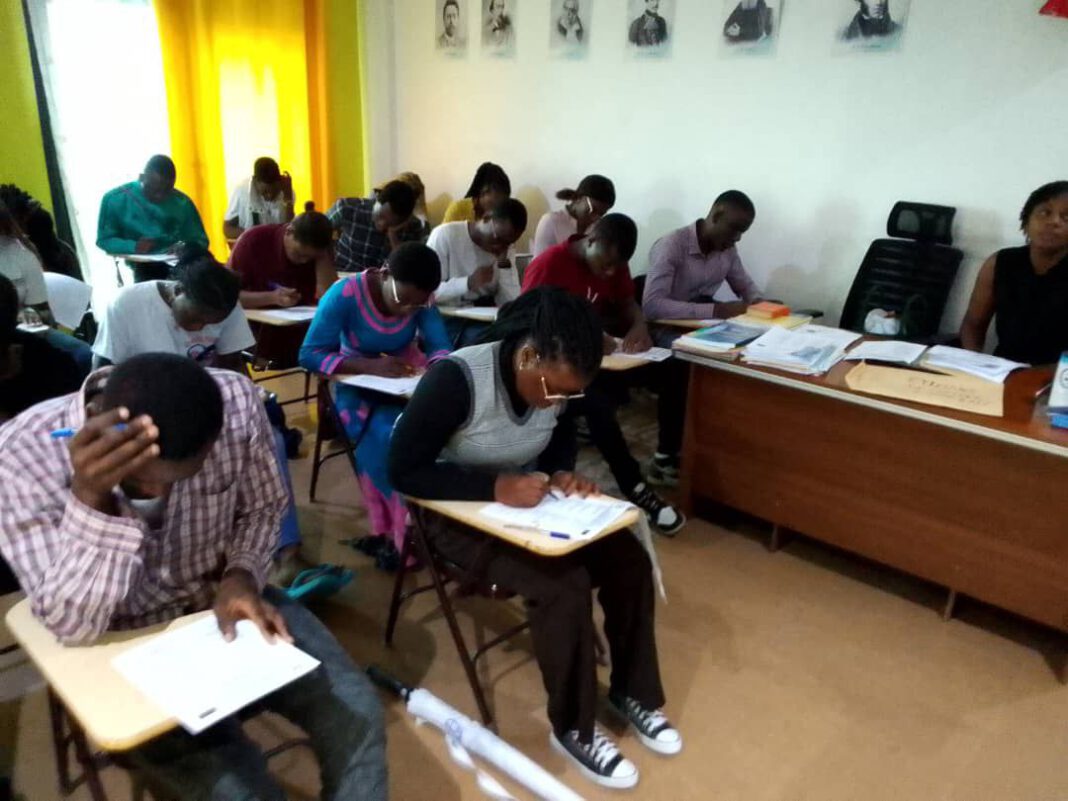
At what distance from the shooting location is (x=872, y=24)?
3396 millimetres

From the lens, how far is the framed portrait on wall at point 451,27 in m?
5.12

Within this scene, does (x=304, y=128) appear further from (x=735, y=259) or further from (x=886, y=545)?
(x=886, y=545)

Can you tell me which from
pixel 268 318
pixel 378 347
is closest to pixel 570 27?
pixel 268 318

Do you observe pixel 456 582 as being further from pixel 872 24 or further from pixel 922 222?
pixel 872 24

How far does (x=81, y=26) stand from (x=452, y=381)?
4.27m

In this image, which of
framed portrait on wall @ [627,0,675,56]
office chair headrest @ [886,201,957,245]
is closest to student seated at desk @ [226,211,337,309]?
framed portrait on wall @ [627,0,675,56]

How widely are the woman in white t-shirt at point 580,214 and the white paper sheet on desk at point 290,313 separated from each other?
4.44 feet

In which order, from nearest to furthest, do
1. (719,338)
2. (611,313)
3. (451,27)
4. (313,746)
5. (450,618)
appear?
1. (313,746)
2. (450,618)
3. (719,338)
4. (611,313)
5. (451,27)

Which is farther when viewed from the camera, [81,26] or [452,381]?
[81,26]

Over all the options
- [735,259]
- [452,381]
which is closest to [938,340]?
[735,259]

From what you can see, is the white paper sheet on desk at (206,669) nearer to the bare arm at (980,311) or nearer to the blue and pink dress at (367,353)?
the blue and pink dress at (367,353)

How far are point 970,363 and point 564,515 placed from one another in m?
1.70

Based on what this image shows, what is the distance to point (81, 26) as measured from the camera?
4426mm

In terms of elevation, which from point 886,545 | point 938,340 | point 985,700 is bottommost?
point 985,700
